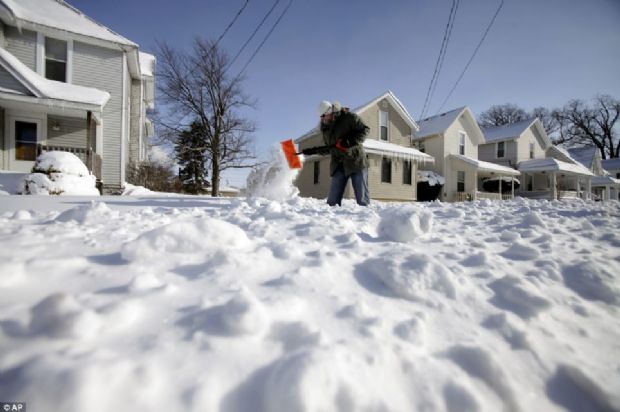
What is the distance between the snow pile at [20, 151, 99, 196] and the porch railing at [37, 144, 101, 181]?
201 centimetres

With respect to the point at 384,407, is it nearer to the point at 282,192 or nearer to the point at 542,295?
the point at 542,295

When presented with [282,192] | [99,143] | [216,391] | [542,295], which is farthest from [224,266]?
[99,143]

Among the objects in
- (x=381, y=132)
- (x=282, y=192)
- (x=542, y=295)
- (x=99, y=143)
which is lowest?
Answer: (x=542, y=295)

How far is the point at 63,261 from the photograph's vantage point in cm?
Result: 118

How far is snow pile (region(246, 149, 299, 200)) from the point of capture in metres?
5.68

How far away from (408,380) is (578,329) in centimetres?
85

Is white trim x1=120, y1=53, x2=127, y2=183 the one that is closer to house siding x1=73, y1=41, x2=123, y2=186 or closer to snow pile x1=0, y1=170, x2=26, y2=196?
house siding x1=73, y1=41, x2=123, y2=186

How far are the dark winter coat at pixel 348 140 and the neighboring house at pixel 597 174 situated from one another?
96.2 feet

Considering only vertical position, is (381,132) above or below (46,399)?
above

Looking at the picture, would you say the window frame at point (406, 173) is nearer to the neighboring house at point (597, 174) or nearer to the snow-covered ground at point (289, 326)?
the snow-covered ground at point (289, 326)

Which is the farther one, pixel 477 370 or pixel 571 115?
pixel 571 115

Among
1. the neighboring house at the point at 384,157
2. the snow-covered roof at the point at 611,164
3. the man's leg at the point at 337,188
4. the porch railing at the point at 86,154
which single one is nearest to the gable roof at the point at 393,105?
the neighboring house at the point at 384,157

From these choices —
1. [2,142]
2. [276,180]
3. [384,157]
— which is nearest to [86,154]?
[2,142]

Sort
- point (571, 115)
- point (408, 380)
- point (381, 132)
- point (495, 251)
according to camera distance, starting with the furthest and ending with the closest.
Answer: point (571, 115)
point (381, 132)
point (495, 251)
point (408, 380)
